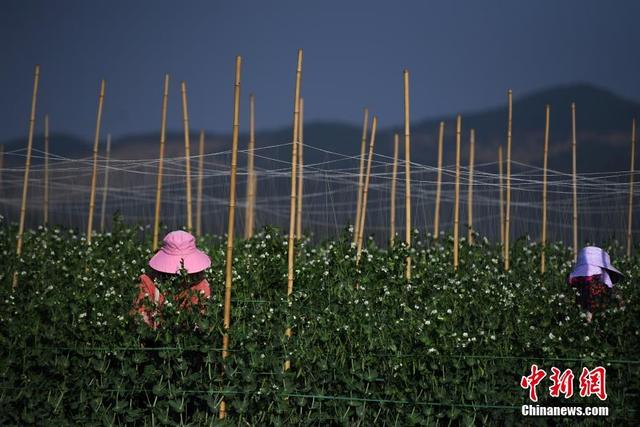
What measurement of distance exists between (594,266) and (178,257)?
13.5 feet

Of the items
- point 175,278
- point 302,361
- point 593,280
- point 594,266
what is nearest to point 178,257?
point 175,278

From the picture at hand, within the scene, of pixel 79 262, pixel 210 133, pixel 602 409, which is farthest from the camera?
pixel 210 133

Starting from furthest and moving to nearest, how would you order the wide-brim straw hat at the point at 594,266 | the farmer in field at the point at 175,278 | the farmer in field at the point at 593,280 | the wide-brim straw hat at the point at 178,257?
the wide-brim straw hat at the point at 594,266 → the farmer in field at the point at 593,280 → the wide-brim straw hat at the point at 178,257 → the farmer in field at the point at 175,278

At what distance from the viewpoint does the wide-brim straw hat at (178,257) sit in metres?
6.88

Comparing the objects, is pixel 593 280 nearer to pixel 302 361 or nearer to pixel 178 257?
pixel 302 361

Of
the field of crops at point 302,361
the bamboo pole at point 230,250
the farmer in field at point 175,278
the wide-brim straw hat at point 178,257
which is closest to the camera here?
the field of crops at point 302,361

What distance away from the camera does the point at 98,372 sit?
626 centimetres

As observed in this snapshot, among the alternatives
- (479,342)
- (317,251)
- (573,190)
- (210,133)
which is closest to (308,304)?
(479,342)

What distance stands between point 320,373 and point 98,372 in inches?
62.1

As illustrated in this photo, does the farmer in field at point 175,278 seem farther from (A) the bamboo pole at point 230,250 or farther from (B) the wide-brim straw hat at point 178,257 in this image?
(A) the bamboo pole at point 230,250

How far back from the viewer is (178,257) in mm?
7000

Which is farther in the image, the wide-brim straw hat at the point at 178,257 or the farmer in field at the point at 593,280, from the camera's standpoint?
the farmer in field at the point at 593,280

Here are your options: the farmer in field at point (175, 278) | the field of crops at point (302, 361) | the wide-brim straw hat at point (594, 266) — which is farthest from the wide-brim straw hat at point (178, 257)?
the wide-brim straw hat at point (594, 266)

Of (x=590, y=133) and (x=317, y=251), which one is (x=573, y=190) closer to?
(x=317, y=251)
